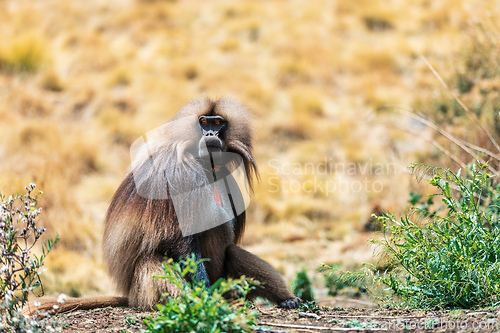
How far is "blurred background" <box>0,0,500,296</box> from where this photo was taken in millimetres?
7395

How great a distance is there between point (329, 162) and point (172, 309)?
328 inches

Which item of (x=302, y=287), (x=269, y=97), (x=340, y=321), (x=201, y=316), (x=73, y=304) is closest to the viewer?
(x=201, y=316)

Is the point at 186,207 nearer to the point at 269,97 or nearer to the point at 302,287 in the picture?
the point at 302,287

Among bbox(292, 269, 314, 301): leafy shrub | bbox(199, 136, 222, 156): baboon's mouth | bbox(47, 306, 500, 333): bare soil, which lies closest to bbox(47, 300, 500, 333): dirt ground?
bbox(47, 306, 500, 333): bare soil

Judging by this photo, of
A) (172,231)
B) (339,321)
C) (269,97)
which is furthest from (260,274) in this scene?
(269,97)

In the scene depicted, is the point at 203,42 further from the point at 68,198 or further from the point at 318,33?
the point at 68,198

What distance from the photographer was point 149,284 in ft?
11.1

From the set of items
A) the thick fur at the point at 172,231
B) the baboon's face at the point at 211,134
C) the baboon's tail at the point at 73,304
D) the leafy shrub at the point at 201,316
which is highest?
the baboon's face at the point at 211,134

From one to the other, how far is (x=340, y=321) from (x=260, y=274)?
0.94 m

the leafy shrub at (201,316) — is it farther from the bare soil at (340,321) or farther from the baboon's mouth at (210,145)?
the baboon's mouth at (210,145)

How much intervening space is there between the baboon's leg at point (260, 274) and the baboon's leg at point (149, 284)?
60cm

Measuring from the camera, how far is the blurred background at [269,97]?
739 cm

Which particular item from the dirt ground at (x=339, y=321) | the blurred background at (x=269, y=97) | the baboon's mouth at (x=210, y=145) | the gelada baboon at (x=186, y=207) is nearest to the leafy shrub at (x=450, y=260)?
the dirt ground at (x=339, y=321)

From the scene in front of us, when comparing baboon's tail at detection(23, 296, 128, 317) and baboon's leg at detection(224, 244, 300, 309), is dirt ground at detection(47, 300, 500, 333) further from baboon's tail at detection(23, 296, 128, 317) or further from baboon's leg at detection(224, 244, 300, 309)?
baboon's leg at detection(224, 244, 300, 309)
